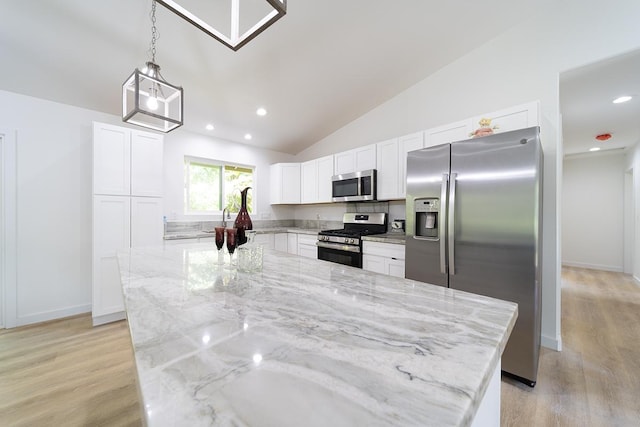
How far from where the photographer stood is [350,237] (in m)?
3.15

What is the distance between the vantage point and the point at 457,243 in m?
2.00

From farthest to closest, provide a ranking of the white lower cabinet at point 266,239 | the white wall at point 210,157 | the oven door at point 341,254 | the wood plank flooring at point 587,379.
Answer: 1. the white lower cabinet at point 266,239
2. the white wall at point 210,157
3. the oven door at point 341,254
4. the wood plank flooring at point 587,379

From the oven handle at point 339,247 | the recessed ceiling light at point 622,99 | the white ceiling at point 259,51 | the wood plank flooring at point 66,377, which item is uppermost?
the white ceiling at point 259,51

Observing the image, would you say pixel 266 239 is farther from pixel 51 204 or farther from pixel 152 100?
pixel 152 100

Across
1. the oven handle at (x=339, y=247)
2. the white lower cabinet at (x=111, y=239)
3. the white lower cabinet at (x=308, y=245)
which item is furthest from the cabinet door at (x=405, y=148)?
the white lower cabinet at (x=111, y=239)

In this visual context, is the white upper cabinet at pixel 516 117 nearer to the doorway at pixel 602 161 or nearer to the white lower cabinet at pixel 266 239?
the doorway at pixel 602 161

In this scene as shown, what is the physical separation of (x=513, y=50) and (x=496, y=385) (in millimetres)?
3133

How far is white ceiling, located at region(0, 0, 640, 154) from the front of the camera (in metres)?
2.06

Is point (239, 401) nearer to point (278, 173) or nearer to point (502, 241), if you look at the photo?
point (502, 241)

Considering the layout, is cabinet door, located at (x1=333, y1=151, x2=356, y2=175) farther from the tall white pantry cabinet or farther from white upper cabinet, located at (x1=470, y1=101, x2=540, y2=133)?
the tall white pantry cabinet

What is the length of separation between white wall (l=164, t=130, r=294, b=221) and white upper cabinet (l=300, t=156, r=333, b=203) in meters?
0.72

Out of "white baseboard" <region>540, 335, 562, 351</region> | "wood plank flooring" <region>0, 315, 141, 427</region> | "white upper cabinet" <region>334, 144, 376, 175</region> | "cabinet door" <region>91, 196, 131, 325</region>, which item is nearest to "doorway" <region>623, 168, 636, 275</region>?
"white baseboard" <region>540, 335, 562, 351</region>

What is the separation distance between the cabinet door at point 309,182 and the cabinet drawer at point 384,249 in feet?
4.91

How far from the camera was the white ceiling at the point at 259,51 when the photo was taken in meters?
2.06
